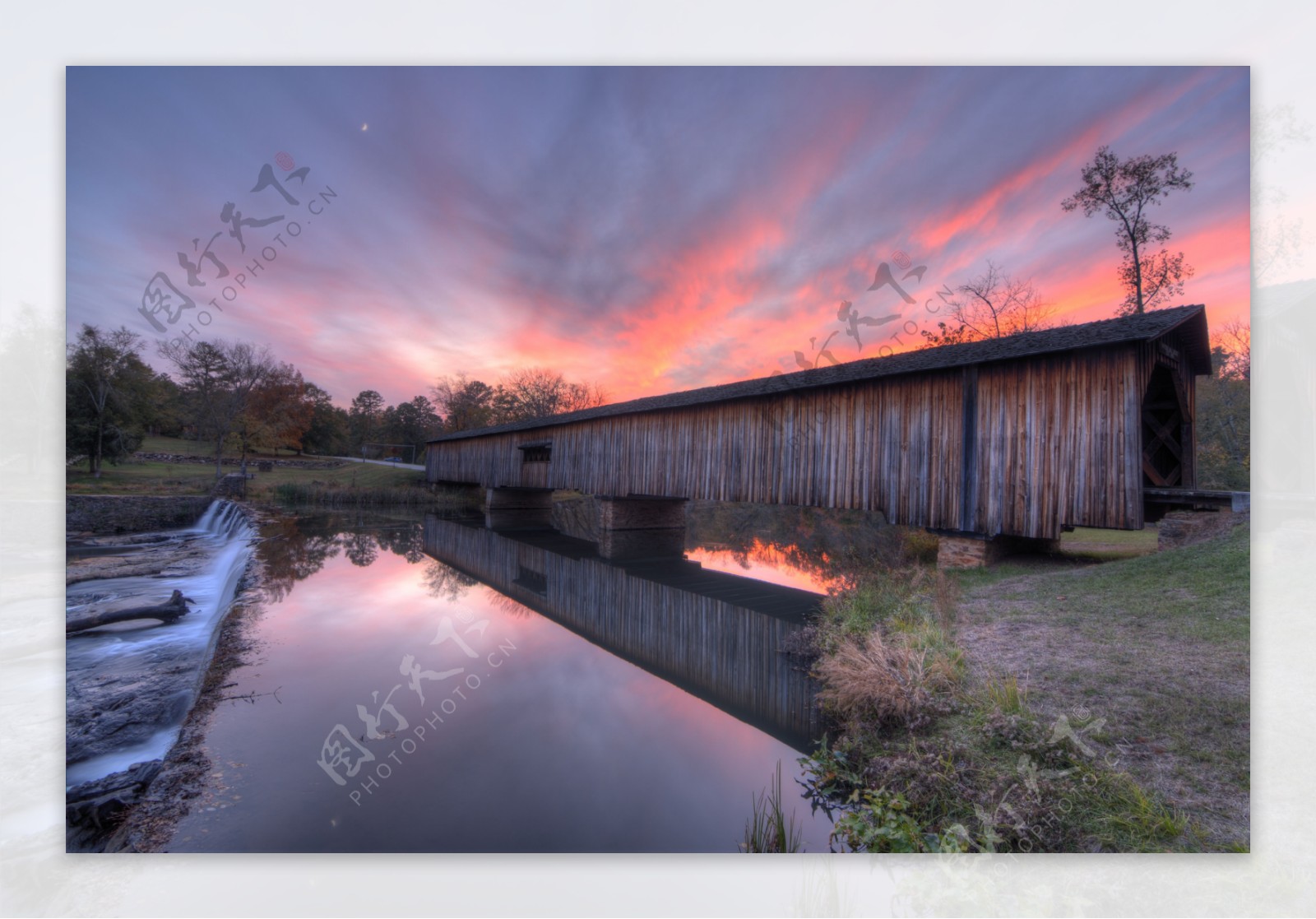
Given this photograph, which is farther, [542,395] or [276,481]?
[542,395]

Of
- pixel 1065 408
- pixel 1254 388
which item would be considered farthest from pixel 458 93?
pixel 1065 408

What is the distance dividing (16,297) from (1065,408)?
10272mm

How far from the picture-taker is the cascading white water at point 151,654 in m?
3.55

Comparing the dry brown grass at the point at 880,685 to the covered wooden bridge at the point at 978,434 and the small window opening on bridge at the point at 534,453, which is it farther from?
the small window opening on bridge at the point at 534,453

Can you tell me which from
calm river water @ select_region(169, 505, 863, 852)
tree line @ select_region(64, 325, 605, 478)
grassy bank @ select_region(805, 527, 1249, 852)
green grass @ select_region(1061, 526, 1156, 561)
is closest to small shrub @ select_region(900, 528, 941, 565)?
green grass @ select_region(1061, 526, 1156, 561)

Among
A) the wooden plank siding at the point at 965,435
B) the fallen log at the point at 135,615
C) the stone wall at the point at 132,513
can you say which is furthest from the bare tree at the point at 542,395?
the fallen log at the point at 135,615

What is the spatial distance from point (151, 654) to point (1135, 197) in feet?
36.8

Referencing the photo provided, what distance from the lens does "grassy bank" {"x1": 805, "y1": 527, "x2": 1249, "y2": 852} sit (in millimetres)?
2359

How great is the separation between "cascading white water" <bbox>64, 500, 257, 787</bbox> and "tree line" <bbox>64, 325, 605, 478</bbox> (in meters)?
2.06

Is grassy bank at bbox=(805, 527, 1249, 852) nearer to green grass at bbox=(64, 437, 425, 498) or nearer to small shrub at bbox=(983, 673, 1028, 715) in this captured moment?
small shrub at bbox=(983, 673, 1028, 715)

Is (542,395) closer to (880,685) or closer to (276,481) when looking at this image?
(276,481)

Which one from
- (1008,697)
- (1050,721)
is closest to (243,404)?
(1008,697)

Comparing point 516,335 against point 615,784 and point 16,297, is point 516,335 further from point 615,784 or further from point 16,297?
point 615,784

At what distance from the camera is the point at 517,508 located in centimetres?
2192
